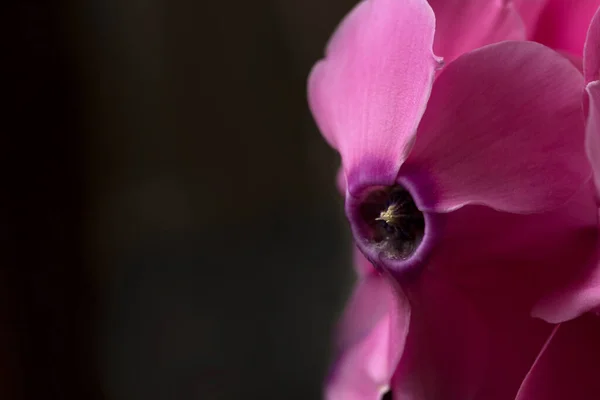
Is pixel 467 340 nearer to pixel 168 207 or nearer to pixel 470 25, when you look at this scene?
pixel 470 25

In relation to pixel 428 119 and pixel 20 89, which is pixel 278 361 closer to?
pixel 20 89

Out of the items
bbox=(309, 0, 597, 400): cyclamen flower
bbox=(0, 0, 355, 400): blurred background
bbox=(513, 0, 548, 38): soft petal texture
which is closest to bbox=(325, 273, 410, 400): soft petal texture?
bbox=(309, 0, 597, 400): cyclamen flower

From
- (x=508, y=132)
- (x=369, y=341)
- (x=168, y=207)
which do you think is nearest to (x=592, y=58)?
(x=508, y=132)

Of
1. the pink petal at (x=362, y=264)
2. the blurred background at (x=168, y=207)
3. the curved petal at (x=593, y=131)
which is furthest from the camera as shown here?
the blurred background at (x=168, y=207)

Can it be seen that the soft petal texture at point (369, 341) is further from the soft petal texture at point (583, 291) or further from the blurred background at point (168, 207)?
the blurred background at point (168, 207)

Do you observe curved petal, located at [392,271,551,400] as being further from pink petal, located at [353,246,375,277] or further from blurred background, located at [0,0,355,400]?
blurred background, located at [0,0,355,400]

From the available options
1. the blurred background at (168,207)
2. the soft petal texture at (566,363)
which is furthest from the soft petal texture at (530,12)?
the blurred background at (168,207)

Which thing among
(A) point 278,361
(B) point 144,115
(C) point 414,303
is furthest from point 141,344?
(C) point 414,303
